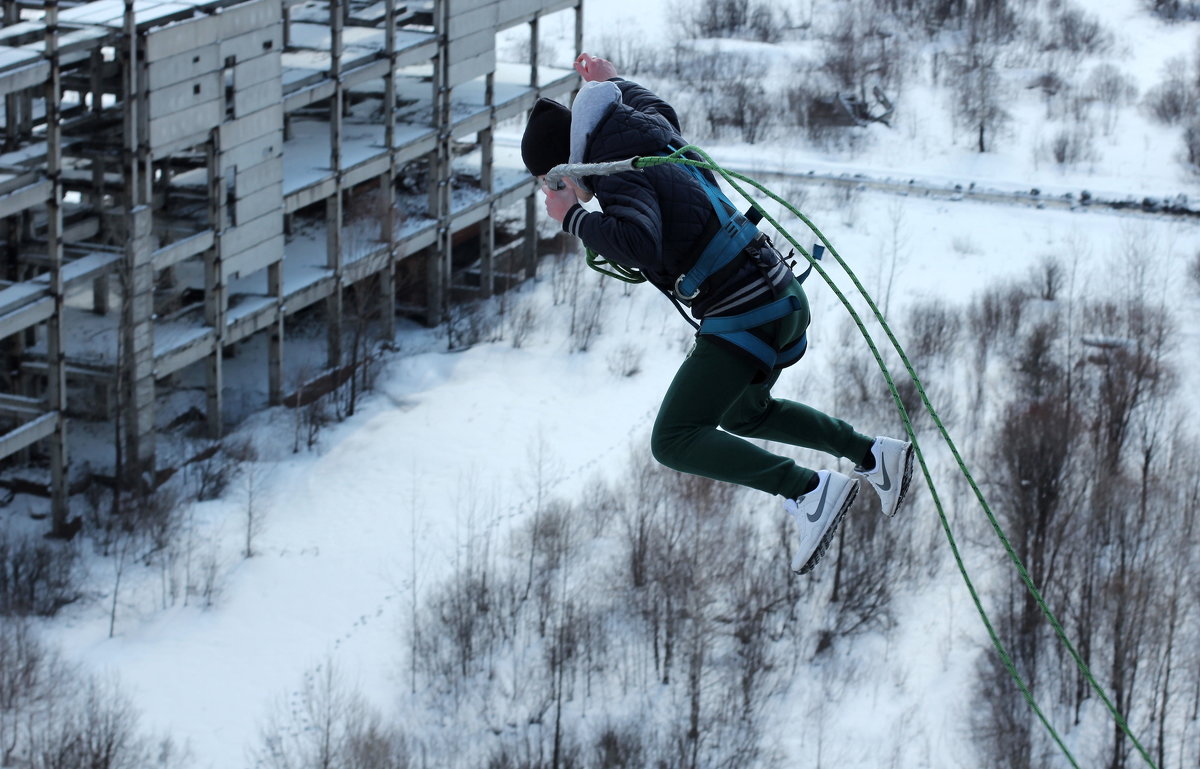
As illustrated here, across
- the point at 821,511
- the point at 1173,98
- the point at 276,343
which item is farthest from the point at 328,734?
the point at 1173,98

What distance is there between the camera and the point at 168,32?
25188 mm

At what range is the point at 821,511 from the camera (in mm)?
8367

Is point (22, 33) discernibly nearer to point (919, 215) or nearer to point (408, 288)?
point (408, 288)

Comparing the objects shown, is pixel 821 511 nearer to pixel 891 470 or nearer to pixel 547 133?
pixel 891 470

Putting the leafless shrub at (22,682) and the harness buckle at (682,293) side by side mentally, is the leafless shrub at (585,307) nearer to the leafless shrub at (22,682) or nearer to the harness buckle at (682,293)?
the leafless shrub at (22,682)

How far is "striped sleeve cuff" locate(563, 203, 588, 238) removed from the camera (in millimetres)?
8141

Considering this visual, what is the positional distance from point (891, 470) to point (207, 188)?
839 inches

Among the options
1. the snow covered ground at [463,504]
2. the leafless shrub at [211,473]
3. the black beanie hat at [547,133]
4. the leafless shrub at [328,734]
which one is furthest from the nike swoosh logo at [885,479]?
the leafless shrub at [211,473]

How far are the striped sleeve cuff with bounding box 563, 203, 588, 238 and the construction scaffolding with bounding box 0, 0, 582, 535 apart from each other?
54.3ft

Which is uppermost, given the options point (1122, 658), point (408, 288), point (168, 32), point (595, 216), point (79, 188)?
point (595, 216)

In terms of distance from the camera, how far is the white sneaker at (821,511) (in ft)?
27.4

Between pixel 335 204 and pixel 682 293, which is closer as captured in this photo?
pixel 682 293

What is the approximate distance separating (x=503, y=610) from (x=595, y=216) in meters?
18.5

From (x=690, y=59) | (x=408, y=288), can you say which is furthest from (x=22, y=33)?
(x=690, y=59)
